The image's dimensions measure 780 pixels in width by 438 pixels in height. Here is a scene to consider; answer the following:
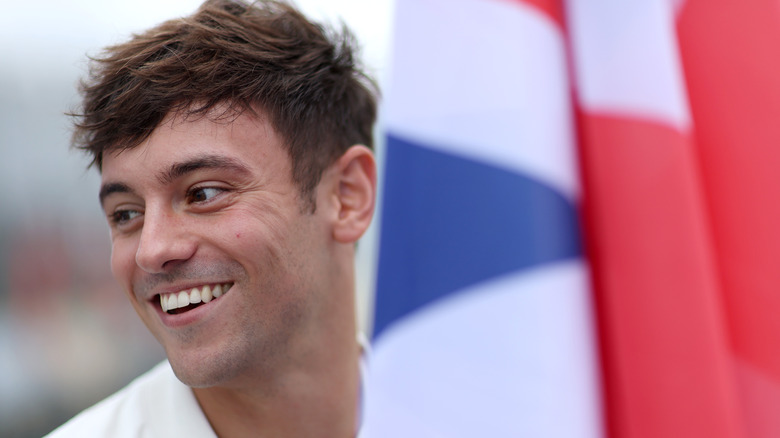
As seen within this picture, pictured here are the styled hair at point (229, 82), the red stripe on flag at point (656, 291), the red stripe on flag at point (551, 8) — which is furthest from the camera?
the styled hair at point (229, 82)

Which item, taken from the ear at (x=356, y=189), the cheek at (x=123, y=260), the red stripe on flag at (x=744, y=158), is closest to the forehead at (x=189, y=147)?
the cheek at (x=123, y=260)

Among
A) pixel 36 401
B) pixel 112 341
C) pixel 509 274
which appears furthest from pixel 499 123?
pixel 112 341

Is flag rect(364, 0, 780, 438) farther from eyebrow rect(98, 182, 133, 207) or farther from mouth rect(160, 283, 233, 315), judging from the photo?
eyebrow rect(98, 182, 133, 207)

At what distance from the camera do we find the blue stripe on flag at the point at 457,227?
105cm

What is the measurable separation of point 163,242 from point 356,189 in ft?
2.02

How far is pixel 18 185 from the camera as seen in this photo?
24.1 feet

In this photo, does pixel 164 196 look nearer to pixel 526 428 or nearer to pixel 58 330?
pixel 526 428

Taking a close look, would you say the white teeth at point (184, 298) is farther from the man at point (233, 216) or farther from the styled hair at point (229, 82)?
the styled hair at point (229, 82)

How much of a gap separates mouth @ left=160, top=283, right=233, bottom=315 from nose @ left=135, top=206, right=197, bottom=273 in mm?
81

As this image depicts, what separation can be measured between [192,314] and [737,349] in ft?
3.95

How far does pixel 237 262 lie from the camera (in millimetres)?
1722

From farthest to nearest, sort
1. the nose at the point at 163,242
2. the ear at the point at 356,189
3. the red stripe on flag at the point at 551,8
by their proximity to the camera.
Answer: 1. the ear at the point at 356,189
2. the nose at the point at 163,242
3. the red stripe on flag at the point at 551,8

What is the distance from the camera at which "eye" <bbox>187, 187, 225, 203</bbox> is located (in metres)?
1.72

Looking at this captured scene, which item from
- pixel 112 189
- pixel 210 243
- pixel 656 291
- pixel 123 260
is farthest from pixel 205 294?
pixel 656 291
